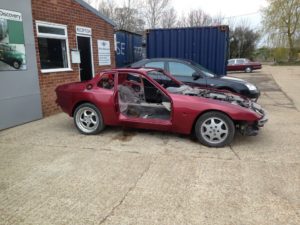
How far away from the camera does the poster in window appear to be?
6312 millimetres

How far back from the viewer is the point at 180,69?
8.23 m

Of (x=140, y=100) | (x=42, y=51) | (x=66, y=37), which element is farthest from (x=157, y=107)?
(x=66, y=37)

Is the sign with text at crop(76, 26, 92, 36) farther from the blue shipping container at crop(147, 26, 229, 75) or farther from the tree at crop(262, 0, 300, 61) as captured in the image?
the tree at crop(262, 0, 300, 61)

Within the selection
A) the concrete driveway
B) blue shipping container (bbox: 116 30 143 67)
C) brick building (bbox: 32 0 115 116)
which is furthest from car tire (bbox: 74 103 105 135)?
blue shipping container (bbox: 116 30 143 67)

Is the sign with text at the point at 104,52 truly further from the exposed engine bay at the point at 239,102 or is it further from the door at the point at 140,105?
the exposed engine bay at the point at 239,102

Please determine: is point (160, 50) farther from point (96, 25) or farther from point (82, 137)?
point (82, 137)

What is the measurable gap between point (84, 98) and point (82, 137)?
0.80 metres

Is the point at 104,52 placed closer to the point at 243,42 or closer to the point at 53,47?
the point at 53,47

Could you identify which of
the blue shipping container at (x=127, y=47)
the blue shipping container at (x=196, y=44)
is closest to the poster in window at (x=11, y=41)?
the blue shipping container at (x=127, y=47)

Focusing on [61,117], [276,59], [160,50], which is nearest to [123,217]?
[61,117]

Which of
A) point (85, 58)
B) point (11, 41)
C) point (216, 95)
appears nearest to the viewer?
point (216, 95)

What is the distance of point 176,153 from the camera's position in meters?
4.91

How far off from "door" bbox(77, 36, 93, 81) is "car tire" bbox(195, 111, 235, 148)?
571 centimetres

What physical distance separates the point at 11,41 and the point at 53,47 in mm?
1669
